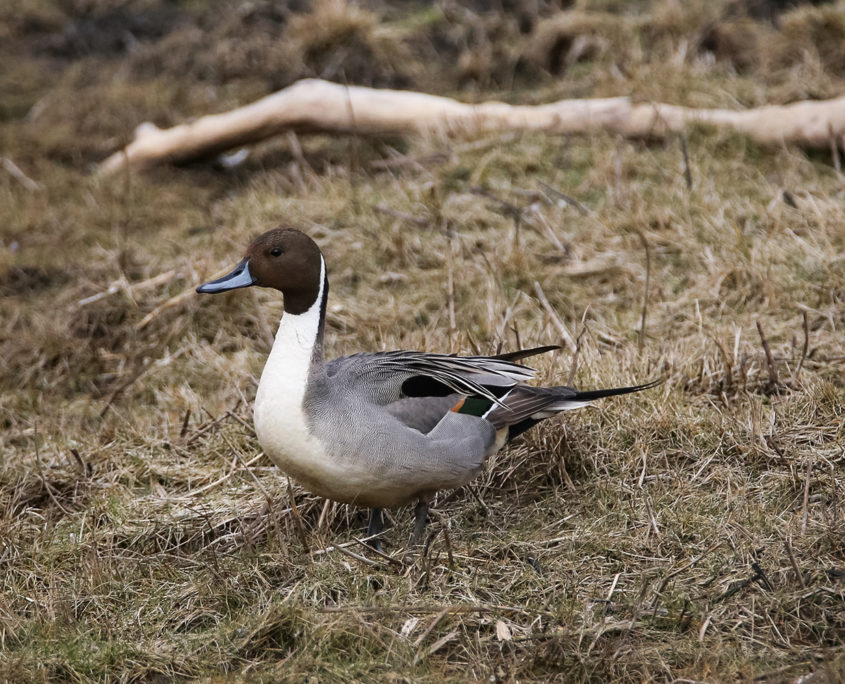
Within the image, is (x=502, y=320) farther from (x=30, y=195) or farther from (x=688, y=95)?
(x=30, y=195)

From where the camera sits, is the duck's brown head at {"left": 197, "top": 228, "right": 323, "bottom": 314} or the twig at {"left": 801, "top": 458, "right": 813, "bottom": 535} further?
the duck's brown head at {"left": 197, "top": 228, "right": 323, "bottom": 314}

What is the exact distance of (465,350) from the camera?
12.5 feet

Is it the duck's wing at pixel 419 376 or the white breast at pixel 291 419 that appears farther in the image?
the duck's wing at pixel 419 376

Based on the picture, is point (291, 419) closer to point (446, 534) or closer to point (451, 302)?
point (446, 534)

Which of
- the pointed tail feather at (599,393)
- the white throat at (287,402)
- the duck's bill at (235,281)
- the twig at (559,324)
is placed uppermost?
the duck's bill at (235,281)

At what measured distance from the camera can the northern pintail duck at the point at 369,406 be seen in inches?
106

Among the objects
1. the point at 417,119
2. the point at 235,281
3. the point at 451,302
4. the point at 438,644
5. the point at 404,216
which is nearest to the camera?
the point at 438,644

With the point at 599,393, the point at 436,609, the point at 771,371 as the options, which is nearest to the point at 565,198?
the point at 771,371

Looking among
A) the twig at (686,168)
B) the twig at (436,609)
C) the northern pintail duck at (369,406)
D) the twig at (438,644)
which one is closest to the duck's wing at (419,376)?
the northern pintail duck at (369,406)

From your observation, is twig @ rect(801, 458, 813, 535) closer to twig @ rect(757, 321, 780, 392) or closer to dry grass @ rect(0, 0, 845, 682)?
dry grass @ rect(0, 0, 845, 682)

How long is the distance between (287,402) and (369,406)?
238 millimetres

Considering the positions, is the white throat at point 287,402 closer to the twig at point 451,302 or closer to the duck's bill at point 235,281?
the duck's bill at point 235,281

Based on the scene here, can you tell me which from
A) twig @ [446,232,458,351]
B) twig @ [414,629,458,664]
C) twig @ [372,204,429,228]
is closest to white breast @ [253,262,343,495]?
twig @ [414,629,458,664]

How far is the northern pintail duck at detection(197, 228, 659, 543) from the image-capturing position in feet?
8.86
